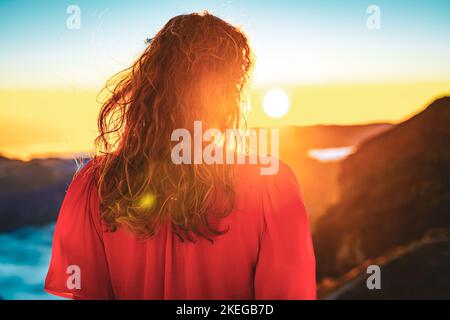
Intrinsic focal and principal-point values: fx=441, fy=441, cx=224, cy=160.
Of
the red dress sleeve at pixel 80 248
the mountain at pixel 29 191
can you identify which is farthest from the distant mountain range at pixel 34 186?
the red dress sleeve at pixel 80 248

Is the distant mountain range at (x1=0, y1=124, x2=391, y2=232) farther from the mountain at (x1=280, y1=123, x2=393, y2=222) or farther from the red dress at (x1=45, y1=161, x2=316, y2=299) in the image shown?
the red dress at (x1=45, y1=161, x2=316, y2=299)

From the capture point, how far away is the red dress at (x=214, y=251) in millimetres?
1438

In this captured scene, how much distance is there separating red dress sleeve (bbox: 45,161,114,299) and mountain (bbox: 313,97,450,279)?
13.3 metres

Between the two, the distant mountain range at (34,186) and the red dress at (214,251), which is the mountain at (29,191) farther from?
the red dress at (214,251)

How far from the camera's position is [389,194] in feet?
61.6

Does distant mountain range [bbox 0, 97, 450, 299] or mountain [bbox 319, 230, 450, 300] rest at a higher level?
distant mountain range [bbox 0, 97, 450, 299]

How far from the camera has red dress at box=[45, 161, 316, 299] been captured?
1.44 m

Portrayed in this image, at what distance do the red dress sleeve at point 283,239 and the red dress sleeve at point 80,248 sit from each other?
1.90ft

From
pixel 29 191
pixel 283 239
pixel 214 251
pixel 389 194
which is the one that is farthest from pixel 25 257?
pixel 389 194

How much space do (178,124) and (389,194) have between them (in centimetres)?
Answer: 1881

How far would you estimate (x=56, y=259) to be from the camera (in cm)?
163

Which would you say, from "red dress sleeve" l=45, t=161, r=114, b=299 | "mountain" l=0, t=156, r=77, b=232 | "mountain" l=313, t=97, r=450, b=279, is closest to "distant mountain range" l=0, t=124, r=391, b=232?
"mountain" l=0, t=156, r=77, b=232
